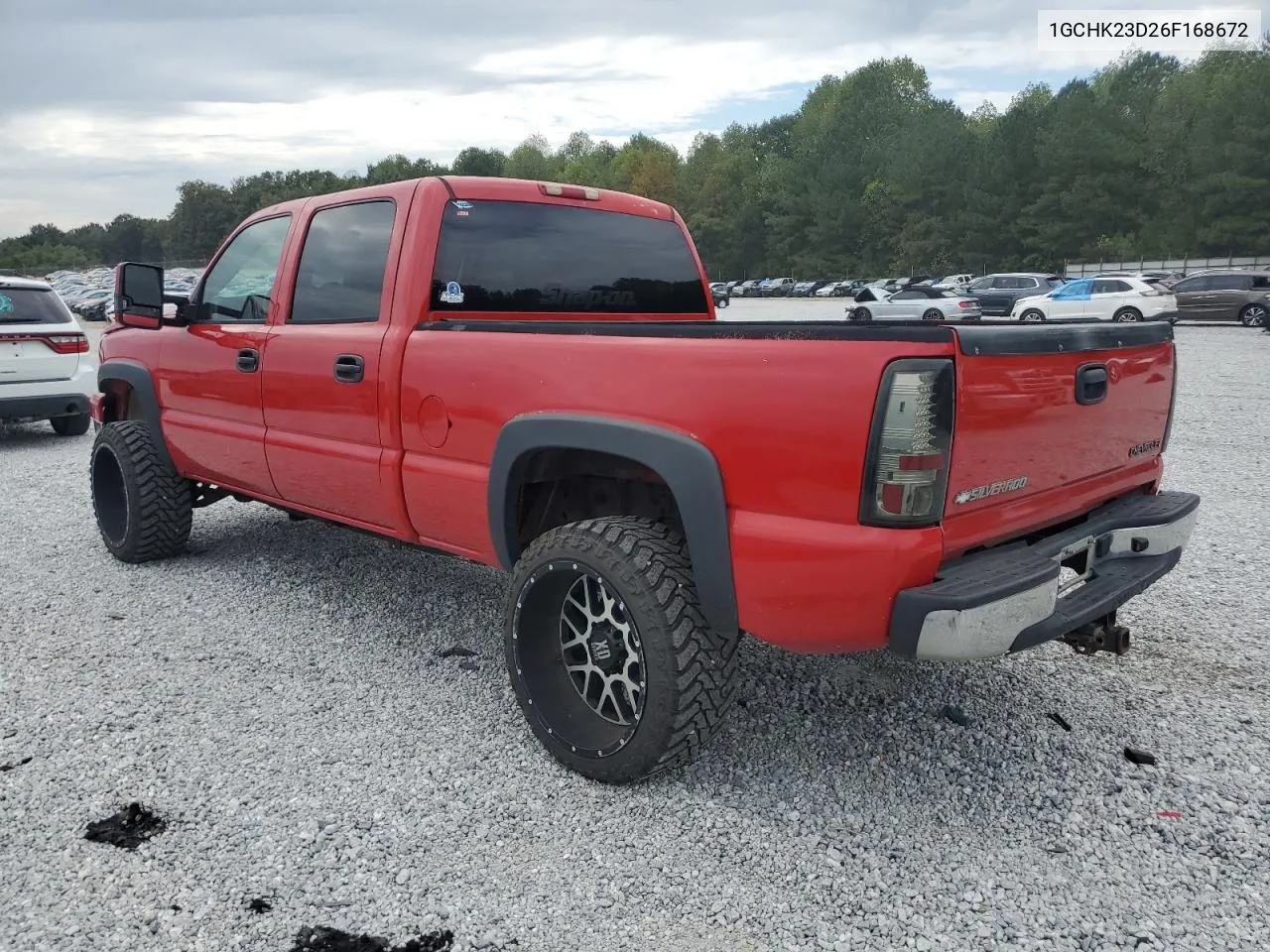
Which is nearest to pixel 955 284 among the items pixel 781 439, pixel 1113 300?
pixel 1113 300

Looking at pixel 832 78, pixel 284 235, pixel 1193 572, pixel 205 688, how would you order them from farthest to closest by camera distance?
pixel 832 78
pixel 1193 572
pixel 284 235
pixel 205 688

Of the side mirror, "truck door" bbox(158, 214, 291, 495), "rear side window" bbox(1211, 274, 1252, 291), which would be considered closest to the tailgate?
"truck door" bbox(158, 214, 291, 495)

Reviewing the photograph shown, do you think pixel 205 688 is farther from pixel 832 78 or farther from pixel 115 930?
pixel 832 78

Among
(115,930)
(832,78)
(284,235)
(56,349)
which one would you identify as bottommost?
(115,930)

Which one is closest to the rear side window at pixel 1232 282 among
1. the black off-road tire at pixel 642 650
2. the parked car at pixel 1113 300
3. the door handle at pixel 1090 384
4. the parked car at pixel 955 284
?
the parked car at pixel 1113 300

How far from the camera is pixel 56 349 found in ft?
32.0

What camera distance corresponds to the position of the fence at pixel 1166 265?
47344 mm

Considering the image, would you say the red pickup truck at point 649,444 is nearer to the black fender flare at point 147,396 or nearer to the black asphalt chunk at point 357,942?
the black fender flare at point 147,396

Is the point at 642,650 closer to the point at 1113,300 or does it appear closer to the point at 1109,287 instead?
the point at 1113,300

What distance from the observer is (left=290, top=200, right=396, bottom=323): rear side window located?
154 inches

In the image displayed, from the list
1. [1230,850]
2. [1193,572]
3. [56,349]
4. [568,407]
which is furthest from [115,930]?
[56,349]

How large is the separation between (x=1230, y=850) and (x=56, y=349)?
10532 mm

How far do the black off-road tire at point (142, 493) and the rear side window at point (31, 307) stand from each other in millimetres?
5140

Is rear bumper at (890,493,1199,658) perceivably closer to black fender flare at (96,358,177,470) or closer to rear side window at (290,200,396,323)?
rear side window at (290,200,396,323)
